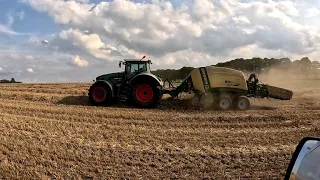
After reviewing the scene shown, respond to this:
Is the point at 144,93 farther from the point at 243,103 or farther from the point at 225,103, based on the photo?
the point at 243,103

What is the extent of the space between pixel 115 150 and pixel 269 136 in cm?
530

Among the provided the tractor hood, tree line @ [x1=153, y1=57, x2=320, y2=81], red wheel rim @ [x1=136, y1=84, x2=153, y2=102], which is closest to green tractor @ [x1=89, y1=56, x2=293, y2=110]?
red wheel rim @ [x1=136, y1=84, x2=153, y2=102]

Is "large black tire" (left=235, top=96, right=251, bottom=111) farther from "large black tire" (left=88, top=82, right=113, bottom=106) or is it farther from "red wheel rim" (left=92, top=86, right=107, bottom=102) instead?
"red wheel rim" (left=92, top=86, right=107, bottom=102)

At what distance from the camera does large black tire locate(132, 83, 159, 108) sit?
718 inches

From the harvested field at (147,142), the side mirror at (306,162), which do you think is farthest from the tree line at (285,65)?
the side mirror at (306,162)

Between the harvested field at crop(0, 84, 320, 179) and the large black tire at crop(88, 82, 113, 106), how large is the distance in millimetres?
1370

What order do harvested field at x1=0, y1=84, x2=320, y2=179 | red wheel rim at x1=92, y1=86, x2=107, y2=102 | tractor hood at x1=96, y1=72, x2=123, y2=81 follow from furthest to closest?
tractor hood at x1=96, y1=72, x2=123, y2=81, red wheel rim at x1=92, y1=86, x2=107, y2=102, harvested field at x1=0, y1=84, x2=320, y2=179

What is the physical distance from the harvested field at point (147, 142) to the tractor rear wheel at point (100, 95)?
53.9 inches

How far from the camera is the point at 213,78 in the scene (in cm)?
1816

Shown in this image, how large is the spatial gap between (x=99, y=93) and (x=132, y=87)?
1694mm

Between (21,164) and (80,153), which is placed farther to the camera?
(80,153)

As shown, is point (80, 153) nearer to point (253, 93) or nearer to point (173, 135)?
point (173, 135)

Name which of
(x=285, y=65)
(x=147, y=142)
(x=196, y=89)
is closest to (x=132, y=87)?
(x=196, y=89)

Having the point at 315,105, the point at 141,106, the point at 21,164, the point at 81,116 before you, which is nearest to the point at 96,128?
the point at 81,116
